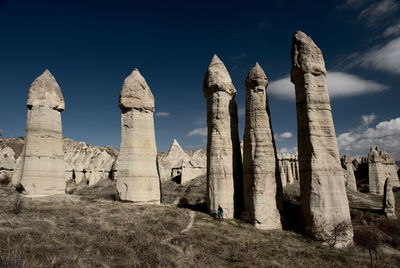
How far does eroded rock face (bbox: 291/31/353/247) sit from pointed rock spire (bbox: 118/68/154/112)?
28.9ft

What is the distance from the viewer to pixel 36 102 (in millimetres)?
17000

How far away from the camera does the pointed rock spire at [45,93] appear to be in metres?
17.1

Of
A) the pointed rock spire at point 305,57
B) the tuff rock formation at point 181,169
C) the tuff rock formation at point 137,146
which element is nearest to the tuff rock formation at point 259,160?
the pointed rock spire at point 305,57

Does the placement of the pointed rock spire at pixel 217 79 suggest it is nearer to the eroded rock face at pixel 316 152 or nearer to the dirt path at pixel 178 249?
the eroded rock face at pixel 316 152

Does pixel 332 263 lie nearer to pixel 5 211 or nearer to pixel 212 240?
pixel 212 240

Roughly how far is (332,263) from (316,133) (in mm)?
5960

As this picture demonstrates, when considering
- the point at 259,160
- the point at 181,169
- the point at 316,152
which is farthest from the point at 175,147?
the point at 316,152

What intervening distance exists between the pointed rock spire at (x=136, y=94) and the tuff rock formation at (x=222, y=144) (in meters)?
3.68

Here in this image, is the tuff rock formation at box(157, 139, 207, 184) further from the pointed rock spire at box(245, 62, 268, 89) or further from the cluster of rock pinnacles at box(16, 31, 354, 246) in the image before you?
the pointed rock spire at box(245, 62, 268, 89)

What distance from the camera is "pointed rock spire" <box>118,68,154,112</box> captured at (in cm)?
Result: 1719

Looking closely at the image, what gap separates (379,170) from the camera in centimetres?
3638

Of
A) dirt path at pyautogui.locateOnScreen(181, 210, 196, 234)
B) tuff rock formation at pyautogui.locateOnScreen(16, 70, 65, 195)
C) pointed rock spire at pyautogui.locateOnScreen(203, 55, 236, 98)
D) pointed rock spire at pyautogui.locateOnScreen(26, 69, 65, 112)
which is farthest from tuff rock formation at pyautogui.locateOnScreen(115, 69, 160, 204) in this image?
pointed rock spire at pyautogui.locateOnScreen(26, 69, 65, 112)

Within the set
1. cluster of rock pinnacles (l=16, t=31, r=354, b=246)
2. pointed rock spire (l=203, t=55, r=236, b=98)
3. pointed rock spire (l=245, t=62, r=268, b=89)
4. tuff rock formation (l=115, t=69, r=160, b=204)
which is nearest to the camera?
cluster of rock pinnacles (l=16, t=31, r=354, b=246)

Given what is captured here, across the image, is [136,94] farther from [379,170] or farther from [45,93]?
[379,170]
